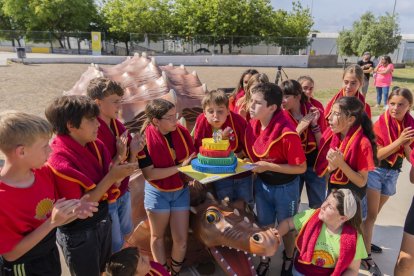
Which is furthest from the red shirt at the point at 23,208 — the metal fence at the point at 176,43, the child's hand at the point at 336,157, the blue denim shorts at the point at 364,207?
the metal fence at the point at 176,43

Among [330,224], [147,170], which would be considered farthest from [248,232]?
[147,170]

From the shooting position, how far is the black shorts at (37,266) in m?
1.95

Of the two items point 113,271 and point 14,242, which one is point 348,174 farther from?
point 14,242

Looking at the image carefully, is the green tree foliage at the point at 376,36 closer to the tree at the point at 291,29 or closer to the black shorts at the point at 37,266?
the tree at the point at 291,29

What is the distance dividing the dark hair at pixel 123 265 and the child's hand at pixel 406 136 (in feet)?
8.15

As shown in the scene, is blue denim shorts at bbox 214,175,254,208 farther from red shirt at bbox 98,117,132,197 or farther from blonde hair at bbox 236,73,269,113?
red shirt at bbox 98,117,132,197

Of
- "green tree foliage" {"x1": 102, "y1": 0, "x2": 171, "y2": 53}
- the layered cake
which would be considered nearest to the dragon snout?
the layered cake

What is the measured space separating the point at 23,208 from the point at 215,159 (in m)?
1.34

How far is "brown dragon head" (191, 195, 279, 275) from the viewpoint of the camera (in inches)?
100

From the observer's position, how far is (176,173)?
2.97m

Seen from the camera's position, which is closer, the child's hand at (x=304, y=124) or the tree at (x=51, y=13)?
the child's hand at (x=304, y=124)

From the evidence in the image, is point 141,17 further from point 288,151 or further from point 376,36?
point 288,151

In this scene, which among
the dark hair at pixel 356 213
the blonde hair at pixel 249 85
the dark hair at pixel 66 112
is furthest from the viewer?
the blonde hair at pixel 249 85

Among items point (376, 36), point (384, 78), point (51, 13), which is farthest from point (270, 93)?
point (51, 13)
